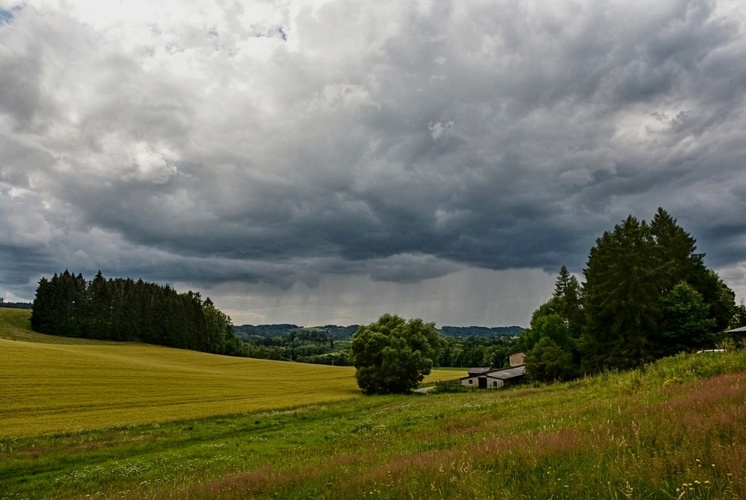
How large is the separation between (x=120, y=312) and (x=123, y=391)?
87.7m

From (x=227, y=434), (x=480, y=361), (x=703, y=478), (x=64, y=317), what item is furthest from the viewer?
(x=480, y=361)

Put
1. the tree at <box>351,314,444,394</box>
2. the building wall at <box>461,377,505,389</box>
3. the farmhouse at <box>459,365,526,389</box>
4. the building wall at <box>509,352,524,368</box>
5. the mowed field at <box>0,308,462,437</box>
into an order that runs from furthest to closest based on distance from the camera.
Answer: the building wall at <box>509,352,524,368</box>, the farmhouse at <box>459,365,526,389</box>, the building wall at <box>461,377,505,389</box>, the tree at <box>351,314,444,394</box>, the mowed field at <box>0,308,462,437</box>

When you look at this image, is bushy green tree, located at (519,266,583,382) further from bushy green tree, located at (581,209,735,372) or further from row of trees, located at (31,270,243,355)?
row of trees, located at (31,270,243,355)

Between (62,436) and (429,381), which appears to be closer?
(62,436)

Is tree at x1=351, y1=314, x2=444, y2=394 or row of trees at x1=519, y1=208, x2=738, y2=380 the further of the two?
tree at x1=351, y1=314, x2=444, y2=394

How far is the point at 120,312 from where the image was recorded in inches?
5172

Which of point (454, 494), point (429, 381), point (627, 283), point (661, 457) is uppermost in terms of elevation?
point (627, 283)

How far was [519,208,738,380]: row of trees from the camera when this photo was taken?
5178 centimetres

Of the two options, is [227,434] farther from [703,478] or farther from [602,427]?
[703,478]

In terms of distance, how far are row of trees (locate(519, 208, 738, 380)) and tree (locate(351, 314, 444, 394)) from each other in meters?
18.0

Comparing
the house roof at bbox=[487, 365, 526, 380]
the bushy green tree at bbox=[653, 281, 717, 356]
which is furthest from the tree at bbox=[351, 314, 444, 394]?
the bushy green tree at bbox=[653, 281, 717, 356]

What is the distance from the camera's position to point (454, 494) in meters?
5.87

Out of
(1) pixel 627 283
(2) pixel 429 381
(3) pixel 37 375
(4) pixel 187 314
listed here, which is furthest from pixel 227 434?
(4) pixel 187 314

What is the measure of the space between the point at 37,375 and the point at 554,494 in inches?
2720
